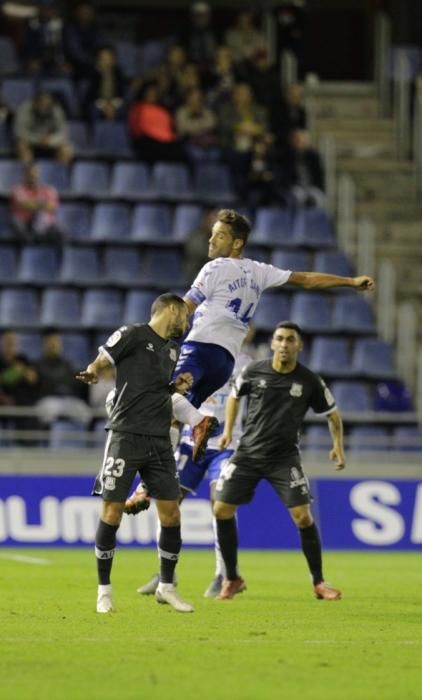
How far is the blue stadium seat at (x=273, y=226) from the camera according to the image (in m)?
25.5

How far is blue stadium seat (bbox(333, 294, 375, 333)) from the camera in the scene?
81.9 feet

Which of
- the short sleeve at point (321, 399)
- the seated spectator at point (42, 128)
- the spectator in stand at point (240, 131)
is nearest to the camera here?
the short sleeve at point (321, 399)

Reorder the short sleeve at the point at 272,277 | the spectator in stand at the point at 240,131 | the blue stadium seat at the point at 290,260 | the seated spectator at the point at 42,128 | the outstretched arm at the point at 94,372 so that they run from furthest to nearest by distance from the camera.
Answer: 1. the spectator in stand at the point at 240,131
2. the seated spectator at the point at 42,128
3. the blue stadium seat at the point at 290,260
4. the short sleeve at the point at 272,277
5. the outstretched arm at the point at 94,372

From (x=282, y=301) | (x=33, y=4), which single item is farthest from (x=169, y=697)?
(x=33, y=4)

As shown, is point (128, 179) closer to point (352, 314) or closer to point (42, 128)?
point (42, 128)

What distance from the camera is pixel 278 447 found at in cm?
1368

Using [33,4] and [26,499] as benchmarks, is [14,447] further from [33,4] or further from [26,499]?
[33,4]

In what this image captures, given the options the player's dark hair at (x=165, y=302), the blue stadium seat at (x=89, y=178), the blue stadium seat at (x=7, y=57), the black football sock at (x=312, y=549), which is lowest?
the black football sock at (x=312, y=549)

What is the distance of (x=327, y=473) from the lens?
70.5 ft

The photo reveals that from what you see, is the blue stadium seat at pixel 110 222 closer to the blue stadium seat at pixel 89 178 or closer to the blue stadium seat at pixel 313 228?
the blue stadium seat at pixel 89 178

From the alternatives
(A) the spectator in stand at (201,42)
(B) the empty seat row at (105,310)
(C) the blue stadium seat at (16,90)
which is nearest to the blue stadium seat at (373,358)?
(B) the empty seat row at (105,310)

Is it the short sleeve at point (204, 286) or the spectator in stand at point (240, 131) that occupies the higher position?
the spectator in stand at point (240, 131)

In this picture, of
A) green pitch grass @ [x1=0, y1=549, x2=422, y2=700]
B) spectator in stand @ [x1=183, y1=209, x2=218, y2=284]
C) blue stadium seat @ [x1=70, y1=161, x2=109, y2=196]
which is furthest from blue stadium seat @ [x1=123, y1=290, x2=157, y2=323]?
green pitch grass @ [x1=0, y1=549, x2=422, y2=700]

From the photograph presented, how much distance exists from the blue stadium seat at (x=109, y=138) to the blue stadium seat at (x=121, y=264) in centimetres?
209
